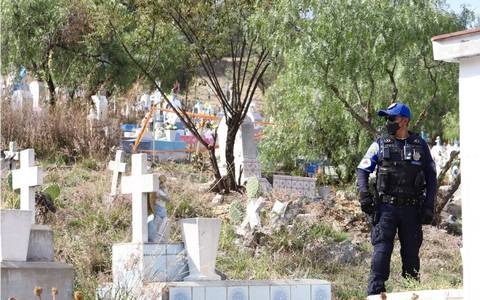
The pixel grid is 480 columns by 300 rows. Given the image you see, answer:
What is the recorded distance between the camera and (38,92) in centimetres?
1922

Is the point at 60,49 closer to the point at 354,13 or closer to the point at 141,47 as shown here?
the point at 141,47

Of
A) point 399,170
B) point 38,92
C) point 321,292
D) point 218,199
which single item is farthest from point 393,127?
point 38,92

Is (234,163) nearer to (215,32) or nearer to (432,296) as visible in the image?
(215,32)

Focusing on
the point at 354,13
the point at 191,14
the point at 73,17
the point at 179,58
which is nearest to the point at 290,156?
the point at 179,58

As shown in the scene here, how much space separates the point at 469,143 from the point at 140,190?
3.62 meters

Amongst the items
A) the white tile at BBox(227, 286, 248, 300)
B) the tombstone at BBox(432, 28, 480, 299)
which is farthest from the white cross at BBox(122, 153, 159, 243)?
the tombstone at BBox(432, 28, 480, 299)

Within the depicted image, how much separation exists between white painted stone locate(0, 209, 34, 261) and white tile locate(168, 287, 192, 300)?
1.07 m

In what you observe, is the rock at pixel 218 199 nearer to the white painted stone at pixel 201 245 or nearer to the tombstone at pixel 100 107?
the tombstone at pixel 100 107

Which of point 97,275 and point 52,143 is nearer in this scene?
point 97,275

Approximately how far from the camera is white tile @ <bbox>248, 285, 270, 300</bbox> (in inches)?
312

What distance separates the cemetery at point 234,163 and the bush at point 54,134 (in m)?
0.03

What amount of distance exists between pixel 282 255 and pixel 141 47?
7.33 m

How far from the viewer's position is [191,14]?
49.2 ft

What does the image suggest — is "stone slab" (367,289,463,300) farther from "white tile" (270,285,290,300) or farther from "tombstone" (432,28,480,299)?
"white tile" (270,285,290,300)
